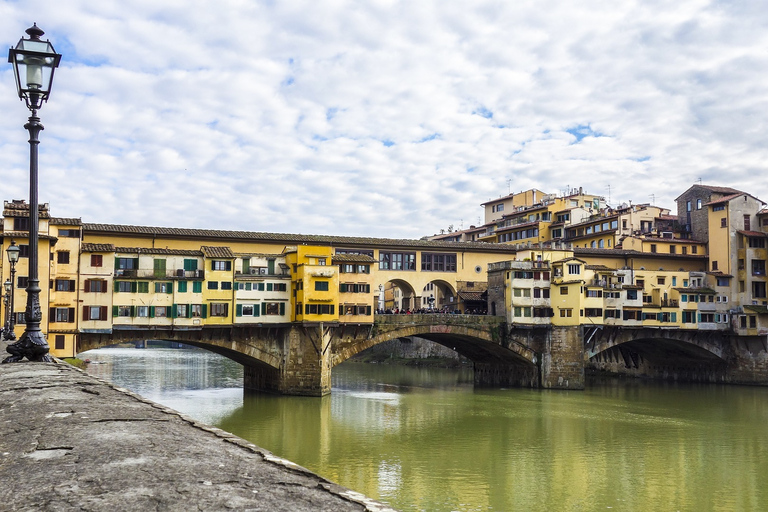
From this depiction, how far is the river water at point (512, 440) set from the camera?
941 inches

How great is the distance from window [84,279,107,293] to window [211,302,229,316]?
21.9ft

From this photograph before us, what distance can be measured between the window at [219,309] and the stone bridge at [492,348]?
1056mm

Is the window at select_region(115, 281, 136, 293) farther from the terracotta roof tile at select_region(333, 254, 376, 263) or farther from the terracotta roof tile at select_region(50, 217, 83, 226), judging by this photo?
the terracotta roof tile at select_region(333, 254, 376, 263)

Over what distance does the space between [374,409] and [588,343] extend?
2328 centimetres

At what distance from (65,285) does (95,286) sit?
1.72 meters

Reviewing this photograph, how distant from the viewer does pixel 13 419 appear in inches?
318

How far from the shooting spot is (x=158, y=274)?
148ft

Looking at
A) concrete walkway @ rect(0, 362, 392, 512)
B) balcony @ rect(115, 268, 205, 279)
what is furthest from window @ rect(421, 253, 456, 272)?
concrete walkway @ rect(0, 362, 392, 512)

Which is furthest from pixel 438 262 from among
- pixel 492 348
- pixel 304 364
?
pixel 304 364

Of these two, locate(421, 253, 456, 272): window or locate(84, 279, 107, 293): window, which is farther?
locate(421, 253, 456, 272): window

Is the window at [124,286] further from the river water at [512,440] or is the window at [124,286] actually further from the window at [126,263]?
the river water at [512,440]

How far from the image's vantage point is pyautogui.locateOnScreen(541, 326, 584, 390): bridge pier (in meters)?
55.1

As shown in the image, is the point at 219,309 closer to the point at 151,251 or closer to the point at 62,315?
the point at 151,251

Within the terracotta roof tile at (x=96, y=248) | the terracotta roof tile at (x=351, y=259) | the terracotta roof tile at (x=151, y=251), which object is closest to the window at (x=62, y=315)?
the terracotta roof tile at (x=96, y=248)
